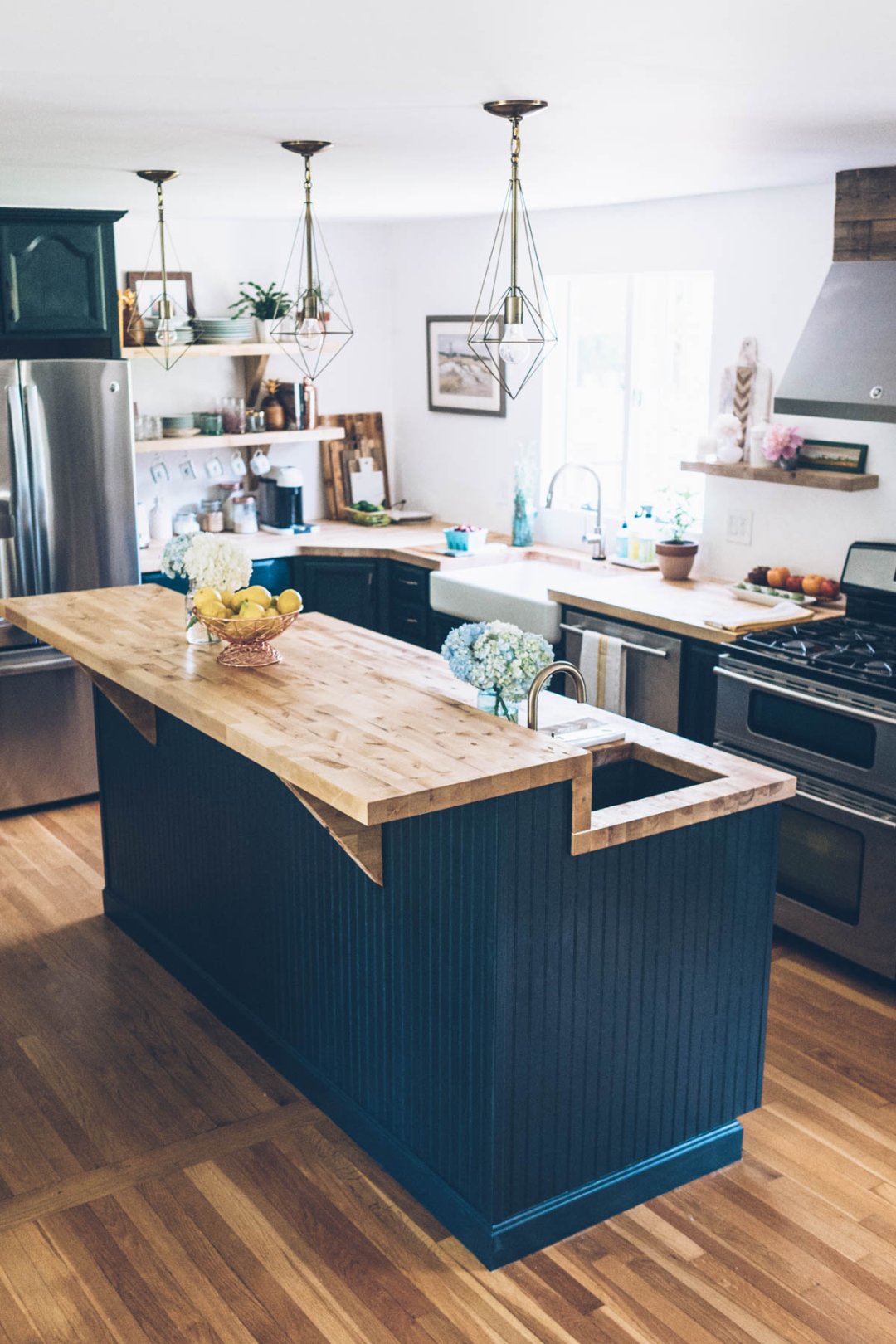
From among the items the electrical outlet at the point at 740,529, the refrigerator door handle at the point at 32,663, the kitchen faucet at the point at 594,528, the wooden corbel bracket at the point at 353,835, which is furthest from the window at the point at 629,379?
the wooden corbel bracket at the point at 353,835

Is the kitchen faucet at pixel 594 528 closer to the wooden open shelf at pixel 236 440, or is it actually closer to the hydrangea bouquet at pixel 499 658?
the wooden open shelf at pixel 236 440

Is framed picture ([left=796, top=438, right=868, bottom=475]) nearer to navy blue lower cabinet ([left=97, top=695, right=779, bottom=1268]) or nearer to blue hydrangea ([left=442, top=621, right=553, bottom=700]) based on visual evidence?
navy blue lower cabinet ([left=97, top=695, right=779, bottom=1268])

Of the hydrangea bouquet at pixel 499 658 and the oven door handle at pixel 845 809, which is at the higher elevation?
the hydrangea bouquet at pixel 499 658

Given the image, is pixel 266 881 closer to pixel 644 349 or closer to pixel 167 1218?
pixel 167 1218

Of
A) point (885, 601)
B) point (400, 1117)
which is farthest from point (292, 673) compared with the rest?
point (885, 601)

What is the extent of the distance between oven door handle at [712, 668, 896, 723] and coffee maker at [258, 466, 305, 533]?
279 centimetres

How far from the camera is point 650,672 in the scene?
4902 millimetres

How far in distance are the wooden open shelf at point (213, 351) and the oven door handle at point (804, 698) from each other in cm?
273

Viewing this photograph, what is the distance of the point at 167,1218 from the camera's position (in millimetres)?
3045

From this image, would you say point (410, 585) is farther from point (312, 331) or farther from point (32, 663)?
point (312, 331)

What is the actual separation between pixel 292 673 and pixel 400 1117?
3.72 feet

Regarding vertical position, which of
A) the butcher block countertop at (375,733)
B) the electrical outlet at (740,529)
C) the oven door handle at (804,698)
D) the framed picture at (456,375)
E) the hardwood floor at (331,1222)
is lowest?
the hardwood floor at (331,1222)

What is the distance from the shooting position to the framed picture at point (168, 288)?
246 inches

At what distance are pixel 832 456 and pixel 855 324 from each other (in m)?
0.60
